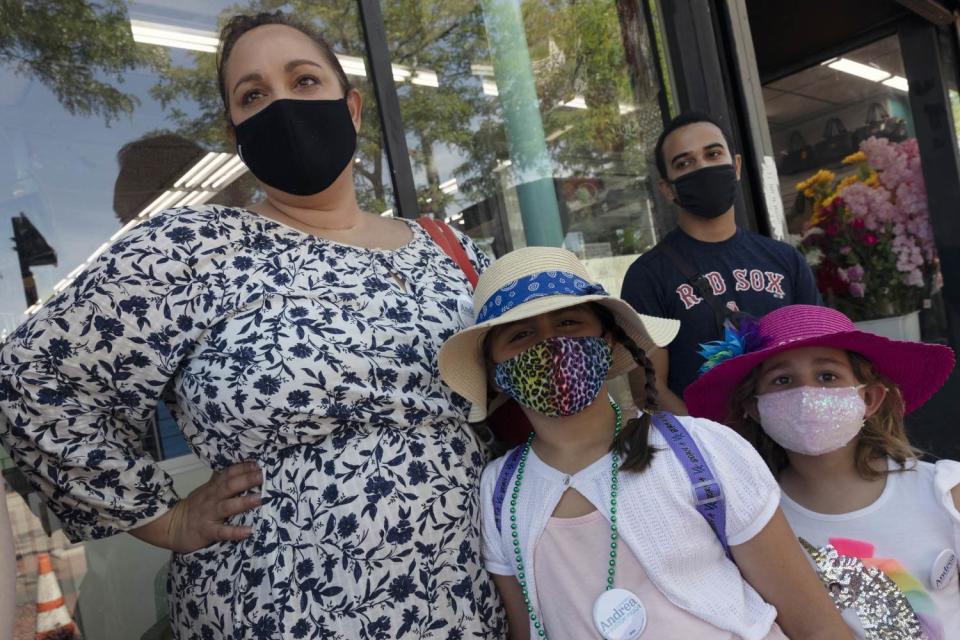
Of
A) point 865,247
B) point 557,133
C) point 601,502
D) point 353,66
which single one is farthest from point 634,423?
point 865,247

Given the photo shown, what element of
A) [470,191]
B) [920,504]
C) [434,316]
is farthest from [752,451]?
[470,191]

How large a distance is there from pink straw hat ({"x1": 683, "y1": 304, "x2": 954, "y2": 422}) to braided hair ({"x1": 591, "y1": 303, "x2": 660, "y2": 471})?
0.90 ft

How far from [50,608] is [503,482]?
60.6 inches

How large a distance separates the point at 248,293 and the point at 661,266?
5.57ft

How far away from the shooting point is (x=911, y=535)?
1.78 meters

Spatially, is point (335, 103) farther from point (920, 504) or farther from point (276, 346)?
point (920, 504)

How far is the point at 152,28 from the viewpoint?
2699 millimetres

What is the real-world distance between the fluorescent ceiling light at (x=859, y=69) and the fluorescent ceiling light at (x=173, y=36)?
6.25 m

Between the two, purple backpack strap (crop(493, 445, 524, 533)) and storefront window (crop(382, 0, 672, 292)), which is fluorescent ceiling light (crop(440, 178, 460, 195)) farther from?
purple backpack strap (crop(493, 445, 524, 533))

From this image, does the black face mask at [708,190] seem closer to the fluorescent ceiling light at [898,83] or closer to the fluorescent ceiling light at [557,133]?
the fluorescent ceiling light at [557,133]

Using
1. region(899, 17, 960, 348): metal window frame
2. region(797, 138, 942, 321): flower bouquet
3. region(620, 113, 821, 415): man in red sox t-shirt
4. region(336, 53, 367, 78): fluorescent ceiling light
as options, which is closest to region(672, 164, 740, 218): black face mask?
region(620, 113, 821, 415): man in red sox t-shirt

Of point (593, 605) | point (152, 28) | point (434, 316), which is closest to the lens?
point (593, 605)

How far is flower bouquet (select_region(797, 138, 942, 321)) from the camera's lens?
534 centimetres

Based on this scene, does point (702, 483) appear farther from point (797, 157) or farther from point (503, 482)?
point (797, 157)
